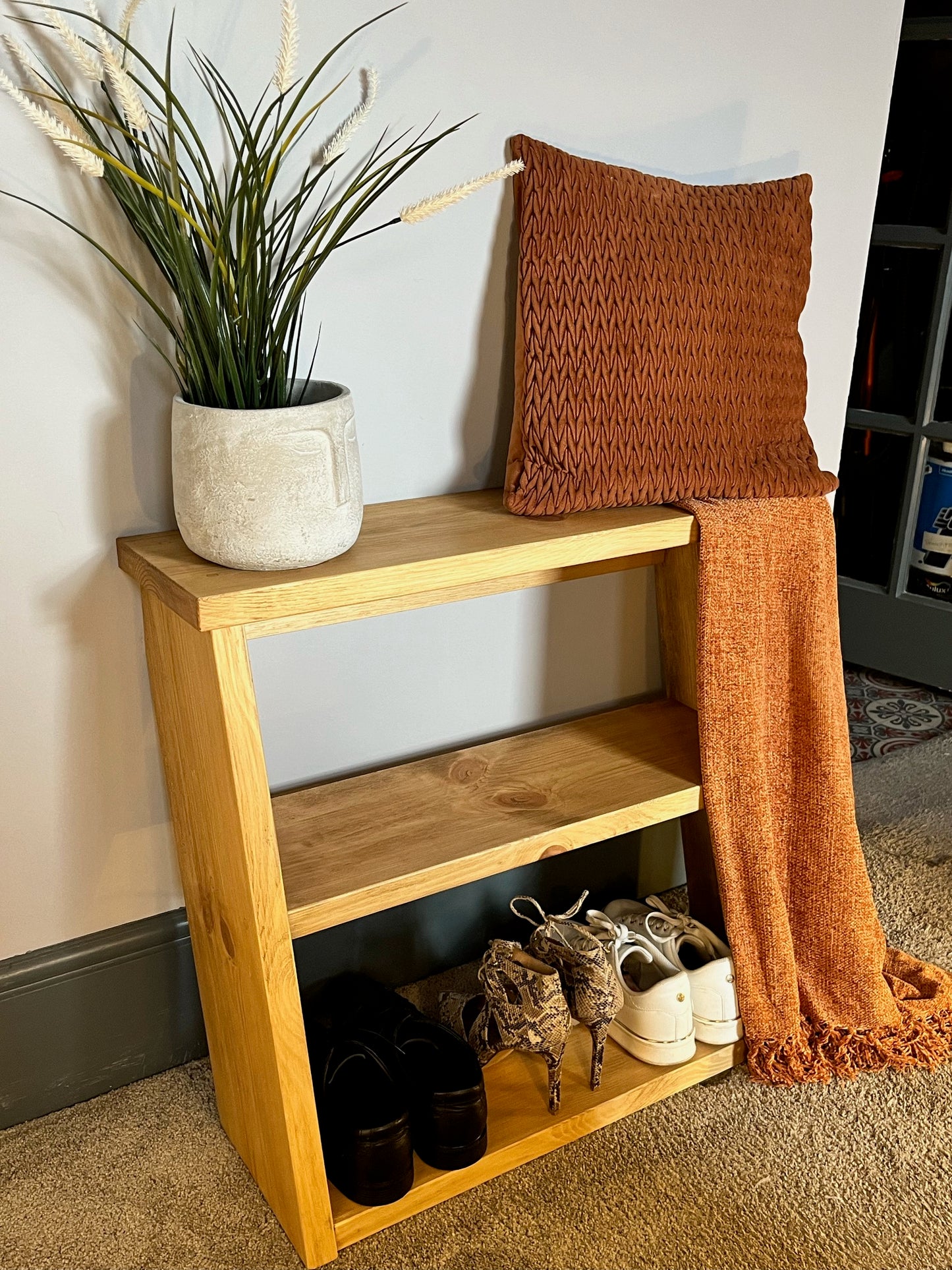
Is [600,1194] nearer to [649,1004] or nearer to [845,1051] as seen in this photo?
[649,1004]

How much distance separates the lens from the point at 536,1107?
1.25 m

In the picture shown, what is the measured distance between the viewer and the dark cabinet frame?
230 cm

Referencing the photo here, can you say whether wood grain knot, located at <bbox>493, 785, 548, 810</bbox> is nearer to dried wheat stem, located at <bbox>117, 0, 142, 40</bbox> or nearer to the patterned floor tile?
dried wheat stem, located at <bbox>117, 0, 142, 40</bbox>

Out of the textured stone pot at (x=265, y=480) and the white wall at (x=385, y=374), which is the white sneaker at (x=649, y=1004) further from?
the textured stone pot at (x=265, y=480)

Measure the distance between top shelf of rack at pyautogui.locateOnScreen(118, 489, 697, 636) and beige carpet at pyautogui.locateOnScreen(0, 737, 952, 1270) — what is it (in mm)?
645

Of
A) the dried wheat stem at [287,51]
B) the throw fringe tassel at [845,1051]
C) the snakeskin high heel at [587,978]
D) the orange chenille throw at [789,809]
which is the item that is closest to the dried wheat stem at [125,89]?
the dried wheat stem at [287,51]

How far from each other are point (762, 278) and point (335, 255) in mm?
518

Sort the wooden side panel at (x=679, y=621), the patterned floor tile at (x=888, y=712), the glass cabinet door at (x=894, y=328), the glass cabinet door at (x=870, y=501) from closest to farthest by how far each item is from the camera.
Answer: the wooden side panel at (x=679, y=621)
the patterned floor tile at (x=888, y=712)
the glass cabinet door at (x=894, y=328)
the glass cabinet door at (x=870, y=501)

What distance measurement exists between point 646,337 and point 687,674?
47 cm

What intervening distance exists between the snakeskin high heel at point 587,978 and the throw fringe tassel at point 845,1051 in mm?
212

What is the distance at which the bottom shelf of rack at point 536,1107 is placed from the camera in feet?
3.75

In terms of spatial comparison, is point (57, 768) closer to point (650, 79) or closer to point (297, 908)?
point (297, 908)

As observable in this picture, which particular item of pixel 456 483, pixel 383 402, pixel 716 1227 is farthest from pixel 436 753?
pixel 716 1227

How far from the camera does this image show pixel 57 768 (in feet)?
3.92
